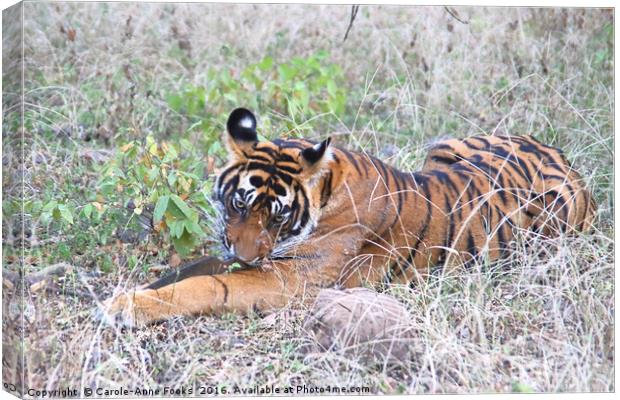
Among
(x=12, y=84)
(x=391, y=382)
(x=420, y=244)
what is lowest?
(x=391, y=382)

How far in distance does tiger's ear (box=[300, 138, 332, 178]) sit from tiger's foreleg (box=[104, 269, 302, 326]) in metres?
0.49

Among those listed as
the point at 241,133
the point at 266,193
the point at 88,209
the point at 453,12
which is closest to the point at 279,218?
the point at 266,193

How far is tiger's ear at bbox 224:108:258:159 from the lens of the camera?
234 inches

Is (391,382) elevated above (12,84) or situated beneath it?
situated beneath

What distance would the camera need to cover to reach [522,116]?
7.38 m

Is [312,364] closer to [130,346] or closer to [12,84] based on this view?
[130,346]

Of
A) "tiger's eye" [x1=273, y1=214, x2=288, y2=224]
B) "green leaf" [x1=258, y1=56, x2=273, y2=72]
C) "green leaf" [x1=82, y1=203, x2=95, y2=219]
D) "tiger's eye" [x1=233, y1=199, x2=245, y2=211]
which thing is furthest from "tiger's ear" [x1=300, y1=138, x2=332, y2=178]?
"green leaf" [x1=258, y1=56, x2=273, y2=72]

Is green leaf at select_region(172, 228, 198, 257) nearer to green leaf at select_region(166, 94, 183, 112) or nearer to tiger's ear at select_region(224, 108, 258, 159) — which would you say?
tiger's ear at select_region(224, 108, 258, 159)

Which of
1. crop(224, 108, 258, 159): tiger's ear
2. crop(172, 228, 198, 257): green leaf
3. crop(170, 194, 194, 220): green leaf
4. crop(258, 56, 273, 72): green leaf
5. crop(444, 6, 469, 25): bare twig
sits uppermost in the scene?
crop(444, 6, 469, 25): bare twig

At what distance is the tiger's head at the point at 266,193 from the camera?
5766 millimetres

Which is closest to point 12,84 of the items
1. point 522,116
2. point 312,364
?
point 312,364

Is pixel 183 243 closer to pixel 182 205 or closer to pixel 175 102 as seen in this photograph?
pixel 182 205

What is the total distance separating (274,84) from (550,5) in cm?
210

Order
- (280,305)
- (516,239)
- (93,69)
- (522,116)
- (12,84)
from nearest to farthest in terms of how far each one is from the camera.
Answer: (12,84)
(280,305)
(516,239)
(522,116)
(93,69)
